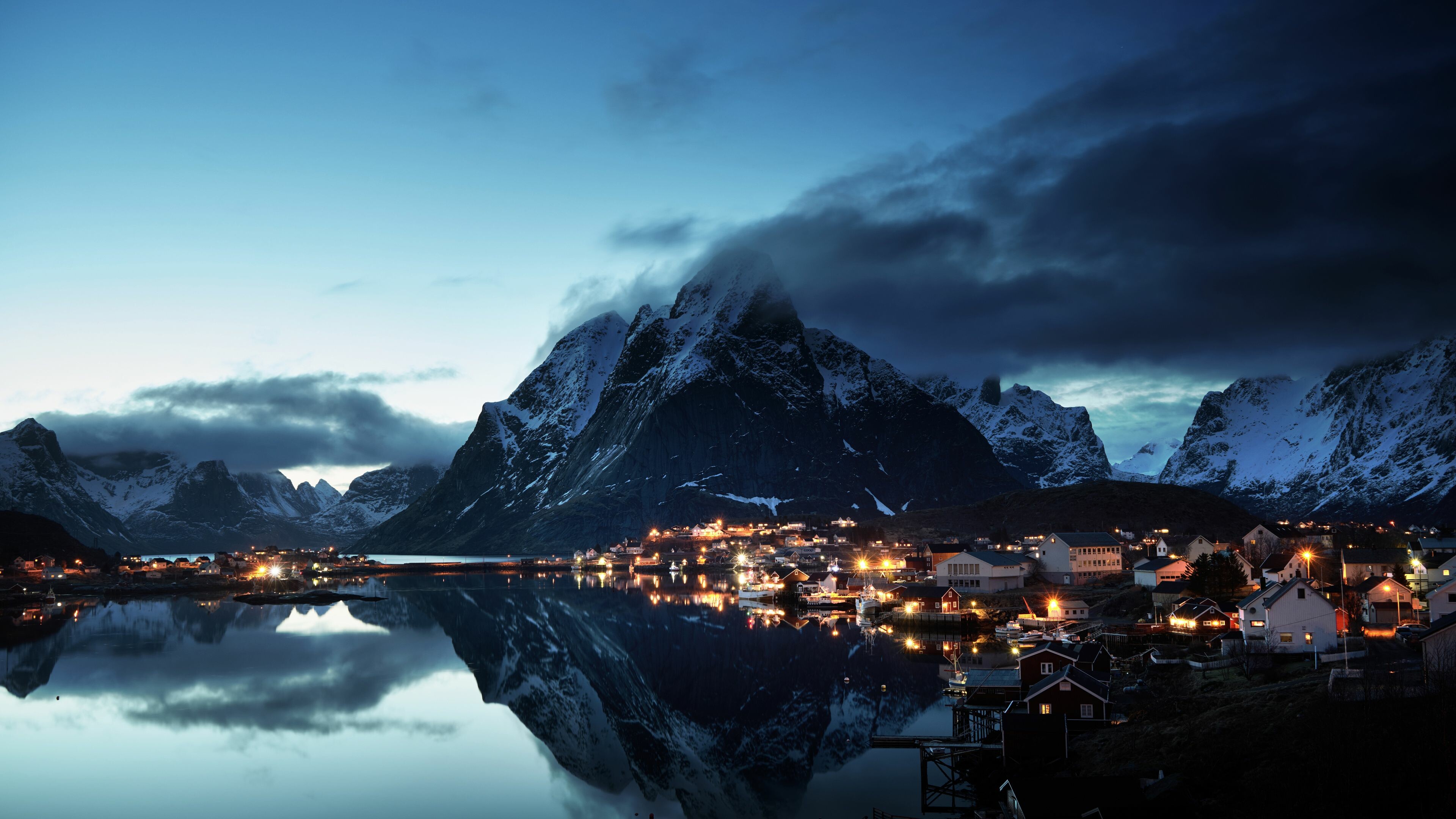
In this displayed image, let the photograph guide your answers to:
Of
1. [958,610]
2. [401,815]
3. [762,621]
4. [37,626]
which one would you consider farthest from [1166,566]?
[37,626]

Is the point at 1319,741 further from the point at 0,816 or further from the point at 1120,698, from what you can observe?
the point at 0,816

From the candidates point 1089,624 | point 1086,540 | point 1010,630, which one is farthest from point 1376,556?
point 1086,540

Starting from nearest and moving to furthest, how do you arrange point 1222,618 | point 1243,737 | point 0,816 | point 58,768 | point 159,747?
1. point 1243,737
2. point 0,816
3. point 58,768
4. point 159,747
5. point 1222,618

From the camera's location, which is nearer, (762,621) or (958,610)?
(958,610)

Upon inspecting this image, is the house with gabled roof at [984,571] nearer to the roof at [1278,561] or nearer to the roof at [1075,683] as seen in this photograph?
the roof at [1278,561]

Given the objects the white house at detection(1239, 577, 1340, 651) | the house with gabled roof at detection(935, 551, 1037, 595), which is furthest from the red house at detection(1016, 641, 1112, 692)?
the house with gabled roof at detection(935, 551, 1037, 595)

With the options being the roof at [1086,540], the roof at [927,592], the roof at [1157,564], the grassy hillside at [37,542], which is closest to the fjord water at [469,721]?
the roof at [927,592]

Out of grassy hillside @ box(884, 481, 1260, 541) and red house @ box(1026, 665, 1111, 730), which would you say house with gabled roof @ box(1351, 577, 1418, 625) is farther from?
grassy hillside @ box(884, 481, 1260, 541)
